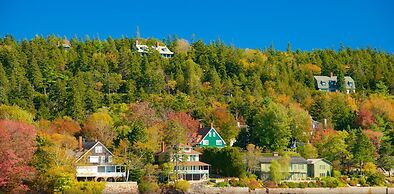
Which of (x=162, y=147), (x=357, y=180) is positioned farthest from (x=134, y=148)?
(x=357, y=180)

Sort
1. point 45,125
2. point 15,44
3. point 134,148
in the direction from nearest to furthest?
point 134,148
point 45,125
point 15,44

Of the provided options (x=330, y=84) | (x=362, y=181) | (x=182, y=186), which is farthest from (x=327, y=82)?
(x=182, y=186)

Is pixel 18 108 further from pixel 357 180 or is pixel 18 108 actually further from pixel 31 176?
pixel 357 180

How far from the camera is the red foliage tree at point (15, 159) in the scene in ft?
170

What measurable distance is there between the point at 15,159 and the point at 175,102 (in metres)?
28.6

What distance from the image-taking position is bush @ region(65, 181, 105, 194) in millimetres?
52500

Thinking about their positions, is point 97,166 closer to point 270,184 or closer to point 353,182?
point 270,184

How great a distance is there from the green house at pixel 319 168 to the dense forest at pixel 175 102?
2473 millimetres

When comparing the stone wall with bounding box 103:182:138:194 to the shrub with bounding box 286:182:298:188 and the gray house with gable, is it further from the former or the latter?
the gray house with gable

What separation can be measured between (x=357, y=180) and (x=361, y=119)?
19546mm

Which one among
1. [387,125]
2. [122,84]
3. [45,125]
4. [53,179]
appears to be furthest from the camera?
[122,84]

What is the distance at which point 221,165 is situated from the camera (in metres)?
61.8

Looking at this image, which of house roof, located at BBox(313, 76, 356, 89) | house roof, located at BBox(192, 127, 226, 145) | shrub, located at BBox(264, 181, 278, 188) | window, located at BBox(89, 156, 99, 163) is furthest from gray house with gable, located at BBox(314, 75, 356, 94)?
window, located at BBox(89, 156, 99, 163)

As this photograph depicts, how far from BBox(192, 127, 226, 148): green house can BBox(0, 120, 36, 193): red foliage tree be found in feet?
69.4
